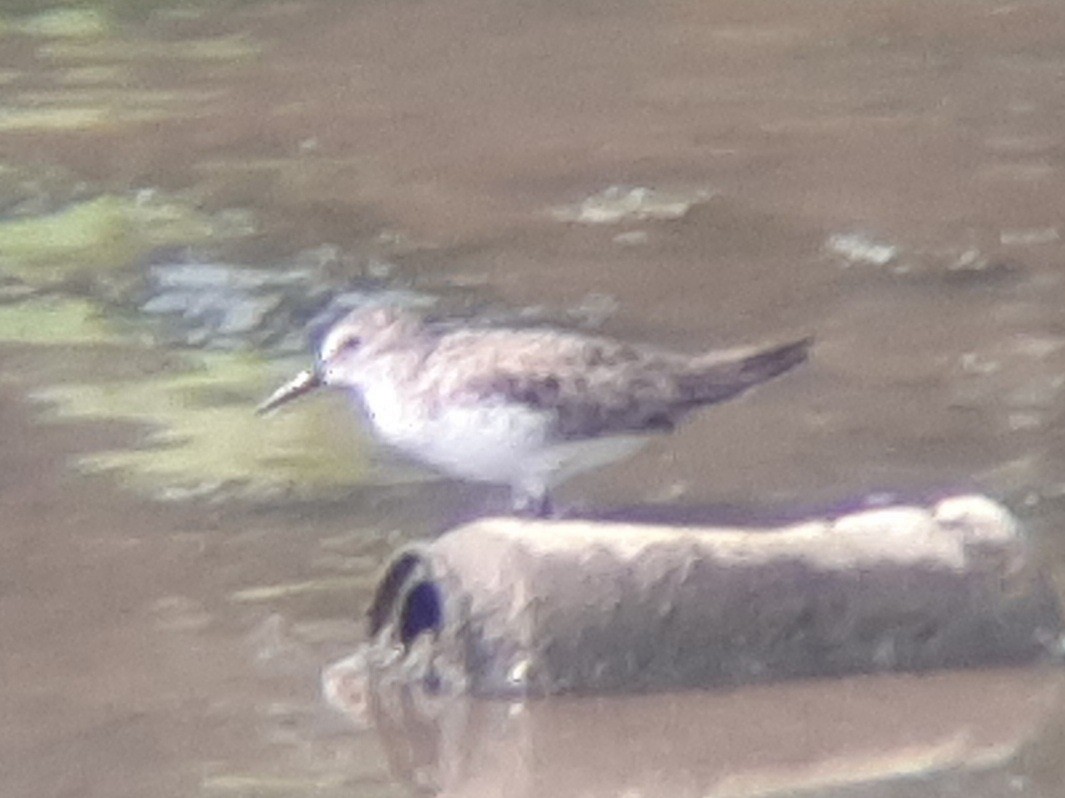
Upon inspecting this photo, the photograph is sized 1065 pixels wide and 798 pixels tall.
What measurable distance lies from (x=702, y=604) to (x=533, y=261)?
298cm

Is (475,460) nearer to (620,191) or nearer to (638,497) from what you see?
(638,497)

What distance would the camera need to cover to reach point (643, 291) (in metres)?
7.07

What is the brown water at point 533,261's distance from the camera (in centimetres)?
452

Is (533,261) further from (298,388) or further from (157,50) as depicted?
(157,50)

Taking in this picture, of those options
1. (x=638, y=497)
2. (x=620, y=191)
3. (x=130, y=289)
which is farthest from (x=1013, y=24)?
(x=638, y=497)

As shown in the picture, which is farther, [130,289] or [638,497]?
[130,289]

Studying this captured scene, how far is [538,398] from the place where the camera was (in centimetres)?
476

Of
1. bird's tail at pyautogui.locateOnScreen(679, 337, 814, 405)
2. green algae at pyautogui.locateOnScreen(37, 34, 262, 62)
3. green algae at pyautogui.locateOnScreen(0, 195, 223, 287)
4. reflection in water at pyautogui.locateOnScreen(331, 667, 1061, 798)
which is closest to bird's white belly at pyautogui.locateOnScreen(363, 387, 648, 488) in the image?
bird's tail at pyautogui.locateOnScreen(679, 337, 814, 405)

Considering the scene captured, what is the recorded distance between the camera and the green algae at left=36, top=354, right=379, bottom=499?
19.0ft

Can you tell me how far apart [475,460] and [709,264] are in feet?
8.17

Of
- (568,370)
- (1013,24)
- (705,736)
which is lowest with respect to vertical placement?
(1013,24)

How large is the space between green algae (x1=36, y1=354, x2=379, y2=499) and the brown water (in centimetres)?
8

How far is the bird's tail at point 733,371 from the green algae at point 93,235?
2906mm

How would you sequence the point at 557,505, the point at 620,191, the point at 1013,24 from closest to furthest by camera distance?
the point at 557,505 < the point at 620,191 < the point at 1013,24
